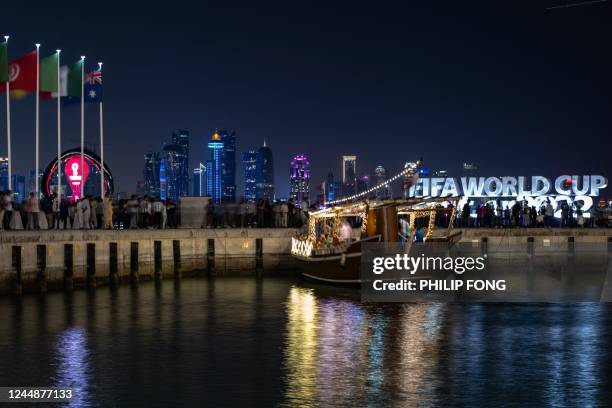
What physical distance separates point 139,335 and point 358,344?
7763mm

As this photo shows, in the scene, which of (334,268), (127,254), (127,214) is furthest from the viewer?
(127,214)

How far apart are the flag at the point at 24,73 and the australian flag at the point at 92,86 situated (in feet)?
13.6

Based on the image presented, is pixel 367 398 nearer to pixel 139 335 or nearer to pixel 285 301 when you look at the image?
pixel 139 335

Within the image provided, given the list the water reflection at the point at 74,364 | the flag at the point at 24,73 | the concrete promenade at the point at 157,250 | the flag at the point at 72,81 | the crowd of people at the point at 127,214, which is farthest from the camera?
the flag at the point at 72,81

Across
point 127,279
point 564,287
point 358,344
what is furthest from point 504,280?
point 358,344

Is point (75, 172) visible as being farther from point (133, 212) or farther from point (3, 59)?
point (3, 59)

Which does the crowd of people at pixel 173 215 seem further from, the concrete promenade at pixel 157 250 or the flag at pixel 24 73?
the flag at pixel 24 73

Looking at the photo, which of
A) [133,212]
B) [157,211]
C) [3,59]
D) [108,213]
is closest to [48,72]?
[3,59]

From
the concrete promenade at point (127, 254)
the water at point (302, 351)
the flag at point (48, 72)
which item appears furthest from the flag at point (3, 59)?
the water at point (302, 351)

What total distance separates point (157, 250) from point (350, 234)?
10.8 meters

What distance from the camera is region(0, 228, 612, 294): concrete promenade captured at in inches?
1861

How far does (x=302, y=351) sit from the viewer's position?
106 ft

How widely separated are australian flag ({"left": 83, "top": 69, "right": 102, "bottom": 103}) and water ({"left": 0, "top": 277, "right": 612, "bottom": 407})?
14.7 m

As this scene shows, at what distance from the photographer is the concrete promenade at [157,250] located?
1861 inches
